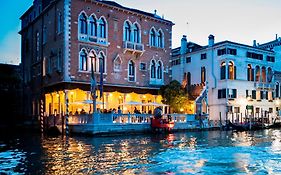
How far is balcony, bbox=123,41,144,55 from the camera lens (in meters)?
30.4

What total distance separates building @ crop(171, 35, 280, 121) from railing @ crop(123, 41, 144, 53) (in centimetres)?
863

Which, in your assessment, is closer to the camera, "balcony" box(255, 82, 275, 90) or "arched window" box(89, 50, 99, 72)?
"arched window" box(89, 50, 99, 72)

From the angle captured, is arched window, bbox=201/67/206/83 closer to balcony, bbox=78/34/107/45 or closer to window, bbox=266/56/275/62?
window, bbox=266/56/275/62

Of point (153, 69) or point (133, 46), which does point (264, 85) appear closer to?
point (153, 69)

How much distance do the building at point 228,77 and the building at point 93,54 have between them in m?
6.83

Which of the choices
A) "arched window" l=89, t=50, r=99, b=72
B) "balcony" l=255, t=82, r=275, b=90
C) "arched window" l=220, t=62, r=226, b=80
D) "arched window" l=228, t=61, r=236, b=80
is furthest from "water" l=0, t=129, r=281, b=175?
"balcony" l=255, t=82, r=275, b=90

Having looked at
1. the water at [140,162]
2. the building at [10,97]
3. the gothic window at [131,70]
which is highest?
the gothic window at [131,70]

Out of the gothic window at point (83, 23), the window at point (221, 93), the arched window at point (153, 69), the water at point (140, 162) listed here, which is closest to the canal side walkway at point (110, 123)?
the arched window at point (153, 69)

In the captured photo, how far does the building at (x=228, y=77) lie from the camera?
37625 mm

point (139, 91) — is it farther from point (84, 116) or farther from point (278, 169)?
point (278, 169)

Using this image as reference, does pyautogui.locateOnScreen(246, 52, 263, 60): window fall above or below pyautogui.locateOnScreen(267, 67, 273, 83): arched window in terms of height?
above

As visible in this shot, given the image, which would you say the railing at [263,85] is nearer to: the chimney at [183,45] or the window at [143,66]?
the chimney at [183,45]

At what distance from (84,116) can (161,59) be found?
36.8 ft

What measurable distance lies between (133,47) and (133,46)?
94 mm
